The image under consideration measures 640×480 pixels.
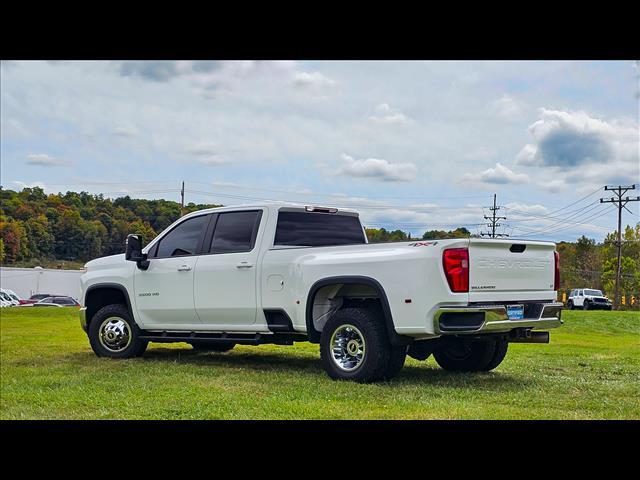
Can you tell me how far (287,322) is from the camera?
30.0 ft

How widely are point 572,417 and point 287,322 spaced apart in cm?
352

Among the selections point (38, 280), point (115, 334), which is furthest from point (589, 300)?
point (115, 334)

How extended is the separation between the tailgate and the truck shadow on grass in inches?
40.8

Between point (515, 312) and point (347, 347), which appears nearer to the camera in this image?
point (515, 312)

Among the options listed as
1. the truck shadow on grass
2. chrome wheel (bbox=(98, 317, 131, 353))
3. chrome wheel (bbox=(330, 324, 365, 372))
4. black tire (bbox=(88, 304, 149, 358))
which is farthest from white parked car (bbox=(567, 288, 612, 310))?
chrome wheel (bbox=(330, 324, 365, 372))

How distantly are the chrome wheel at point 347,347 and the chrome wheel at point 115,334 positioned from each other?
3694 millimetres

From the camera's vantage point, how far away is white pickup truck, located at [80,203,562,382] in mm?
7840

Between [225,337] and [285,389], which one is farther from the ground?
[225,337]

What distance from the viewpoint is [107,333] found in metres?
11.0

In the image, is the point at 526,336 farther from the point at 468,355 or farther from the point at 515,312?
the point at 468,355

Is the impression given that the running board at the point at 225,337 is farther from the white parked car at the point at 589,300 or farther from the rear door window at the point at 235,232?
the white parked car at the point at 589,300

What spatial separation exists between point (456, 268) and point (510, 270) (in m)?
0.86

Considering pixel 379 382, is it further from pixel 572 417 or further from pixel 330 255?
pixel 572 417
